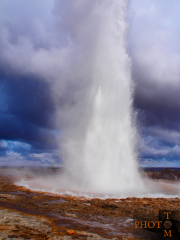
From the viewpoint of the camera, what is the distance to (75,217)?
9.06 metres

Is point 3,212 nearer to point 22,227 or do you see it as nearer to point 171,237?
point 22,227

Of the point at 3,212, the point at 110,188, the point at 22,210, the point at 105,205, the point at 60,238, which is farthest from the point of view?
the point at 110,188

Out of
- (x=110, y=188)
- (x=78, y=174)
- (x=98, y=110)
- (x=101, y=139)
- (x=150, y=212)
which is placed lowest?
(x=150, y=212)

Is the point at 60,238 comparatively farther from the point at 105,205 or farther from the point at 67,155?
the point at 67,155

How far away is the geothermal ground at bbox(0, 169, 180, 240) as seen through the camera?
689 centimetres

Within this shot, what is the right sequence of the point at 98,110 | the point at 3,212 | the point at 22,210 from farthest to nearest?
the point at 98,110 → the point at 22,210 → the point at 3,212

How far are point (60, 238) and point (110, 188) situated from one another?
1099cm

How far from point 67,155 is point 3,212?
504 inches

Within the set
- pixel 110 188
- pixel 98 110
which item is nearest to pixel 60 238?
pixel 110 188

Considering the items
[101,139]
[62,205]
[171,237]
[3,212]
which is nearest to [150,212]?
[171,237]

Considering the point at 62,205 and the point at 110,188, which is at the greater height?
the point at 110,188

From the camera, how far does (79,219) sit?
874 cm

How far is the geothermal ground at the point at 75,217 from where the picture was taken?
22.6 ft

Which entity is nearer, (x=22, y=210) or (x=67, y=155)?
(x=22, y=210)
